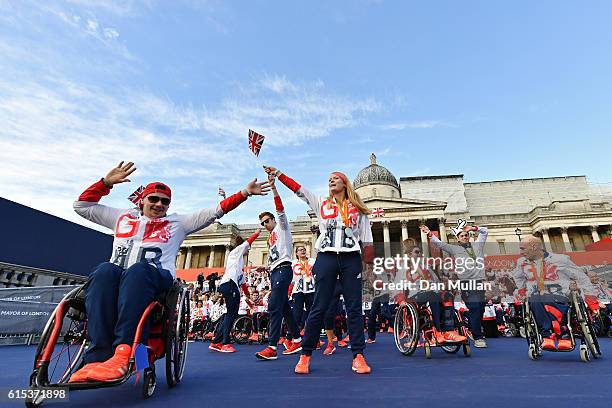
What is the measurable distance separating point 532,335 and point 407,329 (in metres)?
1.63

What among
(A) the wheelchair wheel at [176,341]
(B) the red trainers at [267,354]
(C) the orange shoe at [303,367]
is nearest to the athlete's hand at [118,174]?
(A) the wheelchair wheel at [176,341]

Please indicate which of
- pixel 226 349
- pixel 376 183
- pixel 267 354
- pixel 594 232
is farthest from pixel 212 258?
pixel 594 232

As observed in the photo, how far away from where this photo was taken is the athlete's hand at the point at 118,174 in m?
2.91

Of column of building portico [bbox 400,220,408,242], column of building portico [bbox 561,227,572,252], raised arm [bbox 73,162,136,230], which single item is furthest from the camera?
column of building portico [bbox 561,227,572,252]

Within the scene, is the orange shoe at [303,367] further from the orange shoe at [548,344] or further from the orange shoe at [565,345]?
the orange shoe at [565,345]

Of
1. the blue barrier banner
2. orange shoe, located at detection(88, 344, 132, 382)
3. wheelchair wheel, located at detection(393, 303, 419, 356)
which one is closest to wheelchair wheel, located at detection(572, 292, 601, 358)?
wheelchair wheel, located at detection(393, 303, 419, 356)

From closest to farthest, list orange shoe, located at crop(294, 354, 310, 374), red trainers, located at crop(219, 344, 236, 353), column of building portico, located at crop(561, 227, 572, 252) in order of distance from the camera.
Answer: orange shoe, located at crop(294, 354, 310, 374) → red trainers, located at crop(219, 344, 236, 353) → column of building portico, located at crop(561, 227, 572, 252)

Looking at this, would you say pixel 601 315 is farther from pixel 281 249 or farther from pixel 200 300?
pixel 200 300

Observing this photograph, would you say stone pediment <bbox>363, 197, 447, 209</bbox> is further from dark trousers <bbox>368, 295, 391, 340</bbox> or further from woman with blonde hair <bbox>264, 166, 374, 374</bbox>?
woman with blonde hair <bbox>264, 166, 374, 374</bbox>

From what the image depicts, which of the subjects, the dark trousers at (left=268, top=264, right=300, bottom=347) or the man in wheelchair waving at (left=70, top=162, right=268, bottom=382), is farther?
the dark trousers at (left=268, top=264, right=300, bottom=347)

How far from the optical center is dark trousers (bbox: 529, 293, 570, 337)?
4090 mm

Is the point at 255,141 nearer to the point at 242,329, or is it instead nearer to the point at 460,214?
the point at 242,329

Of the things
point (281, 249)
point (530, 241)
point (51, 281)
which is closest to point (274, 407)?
point (281, 249)

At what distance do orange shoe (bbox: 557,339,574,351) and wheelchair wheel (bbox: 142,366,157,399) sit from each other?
459 cm
